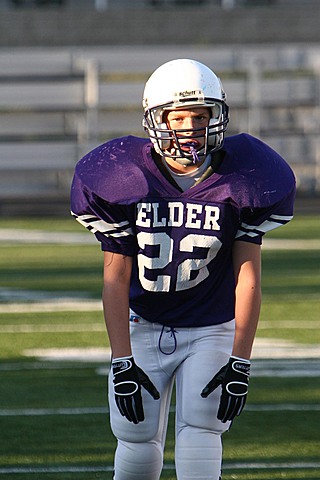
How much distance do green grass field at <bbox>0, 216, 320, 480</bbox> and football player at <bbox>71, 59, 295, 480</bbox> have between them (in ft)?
3.68

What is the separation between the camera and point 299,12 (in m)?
26.3

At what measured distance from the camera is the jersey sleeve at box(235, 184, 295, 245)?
416 cm

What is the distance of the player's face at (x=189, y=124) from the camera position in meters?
4.07

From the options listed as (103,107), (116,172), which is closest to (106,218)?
(116,172)

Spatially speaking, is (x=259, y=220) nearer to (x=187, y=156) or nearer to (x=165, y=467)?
(x=187, y=156)

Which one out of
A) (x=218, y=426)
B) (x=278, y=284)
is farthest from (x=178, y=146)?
(x=278, y=284)

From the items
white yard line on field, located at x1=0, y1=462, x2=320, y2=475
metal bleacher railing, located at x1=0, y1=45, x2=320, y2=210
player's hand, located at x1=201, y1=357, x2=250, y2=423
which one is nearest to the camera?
player's hand, located at x1=201, y1=357, x2=250, y2=423

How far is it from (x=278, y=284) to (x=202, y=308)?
658 centimetres

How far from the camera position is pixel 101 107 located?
2152 centimetres

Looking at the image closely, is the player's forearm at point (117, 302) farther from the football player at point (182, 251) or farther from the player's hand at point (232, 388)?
the player's hand at point (232, 388)

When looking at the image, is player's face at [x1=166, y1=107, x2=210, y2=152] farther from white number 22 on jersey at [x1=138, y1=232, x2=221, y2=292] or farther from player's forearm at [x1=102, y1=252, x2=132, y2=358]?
player's forearm at [x1=102, y1=252, x2=132, y2=358]

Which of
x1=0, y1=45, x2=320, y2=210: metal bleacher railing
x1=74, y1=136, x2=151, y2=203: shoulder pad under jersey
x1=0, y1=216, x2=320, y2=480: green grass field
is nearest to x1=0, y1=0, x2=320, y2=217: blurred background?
x1=0, y1=45, x2=320, y2=210: metal bleacher railing

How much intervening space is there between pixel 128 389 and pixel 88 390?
277cm

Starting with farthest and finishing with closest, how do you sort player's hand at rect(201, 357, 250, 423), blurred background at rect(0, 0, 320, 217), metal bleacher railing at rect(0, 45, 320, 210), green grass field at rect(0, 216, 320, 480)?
metal bleacher railing at rect(0, 45, 320, 210)
blurred background at rect(0, 0, 320, 217)
green grass field at rect(0, 216, 320, 480)
player's hand at rect(201, 357, 250, 423)
